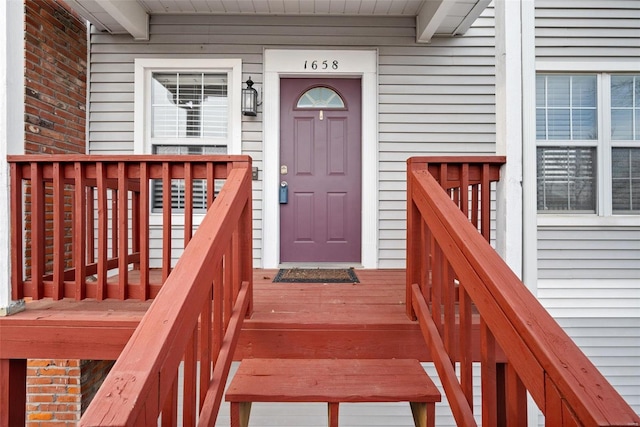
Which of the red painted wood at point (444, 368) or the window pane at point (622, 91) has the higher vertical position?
the window pane at point (622, 91)

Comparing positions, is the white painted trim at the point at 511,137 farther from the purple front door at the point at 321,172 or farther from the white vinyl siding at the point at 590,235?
the white vinyl siding at the point at 590,235

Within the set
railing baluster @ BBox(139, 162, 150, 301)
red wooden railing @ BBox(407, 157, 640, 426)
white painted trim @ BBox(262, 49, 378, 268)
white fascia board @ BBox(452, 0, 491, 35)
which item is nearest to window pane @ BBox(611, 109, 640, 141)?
white fascia board @ BBox(452, 0, 491, 35)

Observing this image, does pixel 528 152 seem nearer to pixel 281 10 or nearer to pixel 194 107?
pixel 281 10

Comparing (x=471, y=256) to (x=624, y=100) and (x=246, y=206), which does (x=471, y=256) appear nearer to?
(x=246, y=206)

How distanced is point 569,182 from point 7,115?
4.54 m

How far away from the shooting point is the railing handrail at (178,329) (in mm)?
845

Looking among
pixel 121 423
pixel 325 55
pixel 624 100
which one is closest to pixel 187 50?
pixel 325 55

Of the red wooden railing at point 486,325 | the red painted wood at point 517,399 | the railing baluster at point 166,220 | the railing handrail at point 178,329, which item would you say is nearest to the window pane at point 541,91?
the red wooden railing at point 486,325

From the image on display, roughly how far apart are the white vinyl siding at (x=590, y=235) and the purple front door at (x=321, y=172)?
1882 millimetres

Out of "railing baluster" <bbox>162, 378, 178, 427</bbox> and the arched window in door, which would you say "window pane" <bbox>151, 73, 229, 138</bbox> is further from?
"railing baluster" <bbox>162, 378, 178, 427</bbox>

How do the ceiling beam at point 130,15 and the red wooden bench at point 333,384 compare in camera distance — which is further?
the ceiling beam at point 130,15

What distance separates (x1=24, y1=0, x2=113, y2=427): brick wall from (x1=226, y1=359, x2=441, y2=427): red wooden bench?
8.08 ft

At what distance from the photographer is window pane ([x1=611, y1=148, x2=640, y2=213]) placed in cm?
379

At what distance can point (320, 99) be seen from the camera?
388 centimetres
